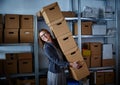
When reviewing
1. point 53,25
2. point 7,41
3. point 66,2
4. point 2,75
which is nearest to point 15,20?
point 7,41

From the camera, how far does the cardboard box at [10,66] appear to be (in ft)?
11.0

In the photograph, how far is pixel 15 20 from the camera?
339 cm

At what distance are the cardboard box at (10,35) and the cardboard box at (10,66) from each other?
371 millimetres

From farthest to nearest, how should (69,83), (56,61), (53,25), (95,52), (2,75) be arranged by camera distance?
1. (95,52)
2. (69,83)
3. (2,75)
4. (53,25)
5. (56,61)

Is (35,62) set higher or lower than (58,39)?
lower

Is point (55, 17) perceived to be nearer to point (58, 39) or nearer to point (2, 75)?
point (58, 39)

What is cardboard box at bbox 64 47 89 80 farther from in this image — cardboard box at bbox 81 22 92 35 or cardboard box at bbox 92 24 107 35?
cardboard box at bbox 92 24 107 35

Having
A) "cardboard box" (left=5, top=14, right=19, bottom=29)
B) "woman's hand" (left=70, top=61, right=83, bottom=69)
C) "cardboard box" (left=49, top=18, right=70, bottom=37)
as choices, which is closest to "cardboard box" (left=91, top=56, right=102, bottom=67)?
"woman's hand" (left=70, top=61, right=83, bottom=69)

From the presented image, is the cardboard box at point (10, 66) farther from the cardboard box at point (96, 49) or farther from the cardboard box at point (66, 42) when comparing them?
the cardboard box at point (96, 49)

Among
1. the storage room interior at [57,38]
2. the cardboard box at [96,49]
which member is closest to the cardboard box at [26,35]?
the storage room interior at [57,38]

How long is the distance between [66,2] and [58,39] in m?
1.27

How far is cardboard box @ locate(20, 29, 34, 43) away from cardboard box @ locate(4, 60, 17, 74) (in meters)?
0.41

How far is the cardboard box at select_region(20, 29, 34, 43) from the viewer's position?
3408 millimetres

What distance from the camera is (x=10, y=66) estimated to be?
3.38 meters
